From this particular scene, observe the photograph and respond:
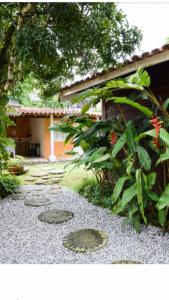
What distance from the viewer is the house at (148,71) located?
11.3 ft

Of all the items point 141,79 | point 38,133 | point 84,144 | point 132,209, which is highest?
point 141,79

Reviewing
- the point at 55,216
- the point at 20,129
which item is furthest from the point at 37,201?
the point at 20,129

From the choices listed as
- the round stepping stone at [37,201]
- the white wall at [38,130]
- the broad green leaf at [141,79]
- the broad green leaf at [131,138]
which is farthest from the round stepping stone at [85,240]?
the white wall at [38,130]

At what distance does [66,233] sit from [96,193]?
6.33ft

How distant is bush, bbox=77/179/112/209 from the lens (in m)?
5.50

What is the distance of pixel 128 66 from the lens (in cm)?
399

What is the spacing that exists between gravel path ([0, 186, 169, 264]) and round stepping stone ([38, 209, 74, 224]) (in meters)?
0.10

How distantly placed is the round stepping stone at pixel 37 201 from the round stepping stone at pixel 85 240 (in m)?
1.90

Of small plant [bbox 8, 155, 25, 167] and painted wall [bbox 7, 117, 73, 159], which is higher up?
painted wall [bbox 7, 117, 73, 159]

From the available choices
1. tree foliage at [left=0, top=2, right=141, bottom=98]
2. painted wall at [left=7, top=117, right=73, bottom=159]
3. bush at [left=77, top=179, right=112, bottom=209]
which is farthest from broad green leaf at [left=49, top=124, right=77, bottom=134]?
painted wall at [left=7, top=117, right=73, bottom=159]

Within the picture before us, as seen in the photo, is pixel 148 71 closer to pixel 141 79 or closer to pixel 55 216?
pixel 141 79

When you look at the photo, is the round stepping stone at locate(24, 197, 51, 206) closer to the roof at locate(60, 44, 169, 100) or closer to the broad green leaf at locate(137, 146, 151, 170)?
the roof at locate(60, 44, 169, 100)
